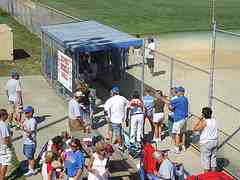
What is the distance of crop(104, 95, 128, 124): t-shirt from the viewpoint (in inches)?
539

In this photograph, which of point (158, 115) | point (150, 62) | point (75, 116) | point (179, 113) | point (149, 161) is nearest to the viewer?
point (149, 161)

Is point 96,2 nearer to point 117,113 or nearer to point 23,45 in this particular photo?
point 23,45

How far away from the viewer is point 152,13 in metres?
42.3

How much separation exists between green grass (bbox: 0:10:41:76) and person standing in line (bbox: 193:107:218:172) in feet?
39.7

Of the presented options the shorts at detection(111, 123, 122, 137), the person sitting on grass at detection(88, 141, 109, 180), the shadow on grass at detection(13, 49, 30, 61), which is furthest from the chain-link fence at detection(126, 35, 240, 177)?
the shadow on grass at detection(13, 49, 30, 61)

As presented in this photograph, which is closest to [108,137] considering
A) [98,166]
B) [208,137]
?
[208,137]

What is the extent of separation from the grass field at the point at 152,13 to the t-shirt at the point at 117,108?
20309 millimetres

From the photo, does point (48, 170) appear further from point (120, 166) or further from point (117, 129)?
point (117, 129)

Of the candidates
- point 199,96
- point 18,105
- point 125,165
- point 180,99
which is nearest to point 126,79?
point 199,96

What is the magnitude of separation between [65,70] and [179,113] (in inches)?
223

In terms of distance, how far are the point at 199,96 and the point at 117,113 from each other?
6095mm

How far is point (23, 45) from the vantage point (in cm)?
2859

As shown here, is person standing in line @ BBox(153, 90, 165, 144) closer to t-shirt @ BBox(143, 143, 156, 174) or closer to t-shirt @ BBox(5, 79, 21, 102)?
t-shirt @ BBox(143, 143, 156, 174)

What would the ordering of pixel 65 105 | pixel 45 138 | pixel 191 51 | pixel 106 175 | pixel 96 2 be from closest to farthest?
pixel 106 175 → pixel 45 138 → pixel 65 105 → pixel 191 51 → pixel 96 2
